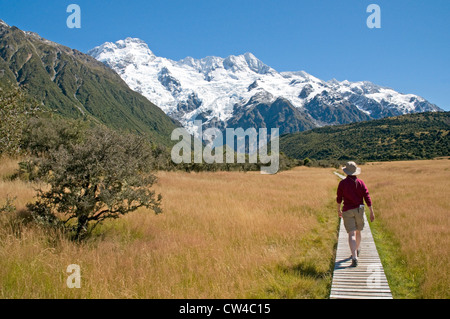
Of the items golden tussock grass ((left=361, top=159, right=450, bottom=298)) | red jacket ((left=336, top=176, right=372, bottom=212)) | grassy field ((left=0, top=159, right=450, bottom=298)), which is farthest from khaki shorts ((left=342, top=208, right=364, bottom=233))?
golden tussock grass ((left=361, top=159, right=450, bottom=298))

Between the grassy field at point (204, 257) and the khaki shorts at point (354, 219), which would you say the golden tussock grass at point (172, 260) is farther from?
the khaki shorts at point (354, 219)

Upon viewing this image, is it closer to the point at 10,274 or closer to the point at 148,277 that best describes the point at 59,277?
the point at 10,274

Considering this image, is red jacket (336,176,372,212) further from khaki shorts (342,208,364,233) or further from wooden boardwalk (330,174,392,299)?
wooden boardwalk (330,174,392,299)

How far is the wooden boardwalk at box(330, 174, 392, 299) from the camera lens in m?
5.81

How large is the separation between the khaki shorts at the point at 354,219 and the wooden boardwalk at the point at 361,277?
35.9 inches

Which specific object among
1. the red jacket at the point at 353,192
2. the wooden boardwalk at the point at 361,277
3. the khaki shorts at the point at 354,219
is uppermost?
the red jacket at the point at 353,192

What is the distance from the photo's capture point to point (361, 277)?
6633 millimetres

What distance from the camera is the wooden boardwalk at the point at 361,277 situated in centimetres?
581

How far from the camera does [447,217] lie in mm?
11711

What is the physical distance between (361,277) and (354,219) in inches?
66.7

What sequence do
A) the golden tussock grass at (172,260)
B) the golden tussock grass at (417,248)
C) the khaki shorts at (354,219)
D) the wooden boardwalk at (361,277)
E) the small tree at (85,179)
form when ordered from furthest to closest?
1. the khaki shorts at (354,219)
2. the small tree at (85,179)
3. the golden tussock grass at (417,248)
4. the wooden boardwalk at (361,277)
5. the golden tussock grass at (172,260)

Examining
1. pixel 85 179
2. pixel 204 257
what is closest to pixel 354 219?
pixel 204 257

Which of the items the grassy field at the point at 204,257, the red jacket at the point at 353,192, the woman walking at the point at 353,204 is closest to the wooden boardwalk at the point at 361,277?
the grassy field at the point at 204,257

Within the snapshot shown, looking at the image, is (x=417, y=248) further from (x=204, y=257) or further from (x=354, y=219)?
(x=204, y=257)
